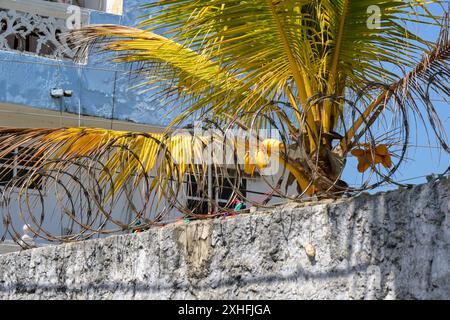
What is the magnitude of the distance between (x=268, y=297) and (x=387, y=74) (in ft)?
9.98

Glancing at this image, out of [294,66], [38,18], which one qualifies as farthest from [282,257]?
[38,18]

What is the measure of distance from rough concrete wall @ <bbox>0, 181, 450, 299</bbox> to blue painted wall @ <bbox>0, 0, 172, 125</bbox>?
6725mm

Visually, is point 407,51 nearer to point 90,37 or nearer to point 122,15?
point 90,37

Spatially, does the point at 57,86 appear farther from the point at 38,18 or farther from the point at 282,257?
the point at 282,257

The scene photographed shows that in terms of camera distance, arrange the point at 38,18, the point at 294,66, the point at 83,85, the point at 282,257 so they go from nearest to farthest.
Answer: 1. the point at 282,257
2. the point at 294,66
3. the point at 38,18
4. the point at 83,85

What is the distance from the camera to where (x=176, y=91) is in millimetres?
10125

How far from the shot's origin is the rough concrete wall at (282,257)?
5230 mm

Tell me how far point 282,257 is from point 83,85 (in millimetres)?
9407

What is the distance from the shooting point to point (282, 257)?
6.17 metres

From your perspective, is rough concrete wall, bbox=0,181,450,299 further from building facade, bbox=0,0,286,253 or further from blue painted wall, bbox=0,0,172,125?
blue painted wall, bbox=0,0,172,125

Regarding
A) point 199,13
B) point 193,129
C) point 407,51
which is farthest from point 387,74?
point 193,129

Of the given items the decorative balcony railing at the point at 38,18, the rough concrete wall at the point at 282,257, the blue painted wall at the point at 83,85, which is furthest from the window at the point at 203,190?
the decorative balcony railing at the point at 38,18

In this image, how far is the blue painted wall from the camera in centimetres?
1463

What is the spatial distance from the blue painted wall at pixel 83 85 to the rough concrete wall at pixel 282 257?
6.73 meters
